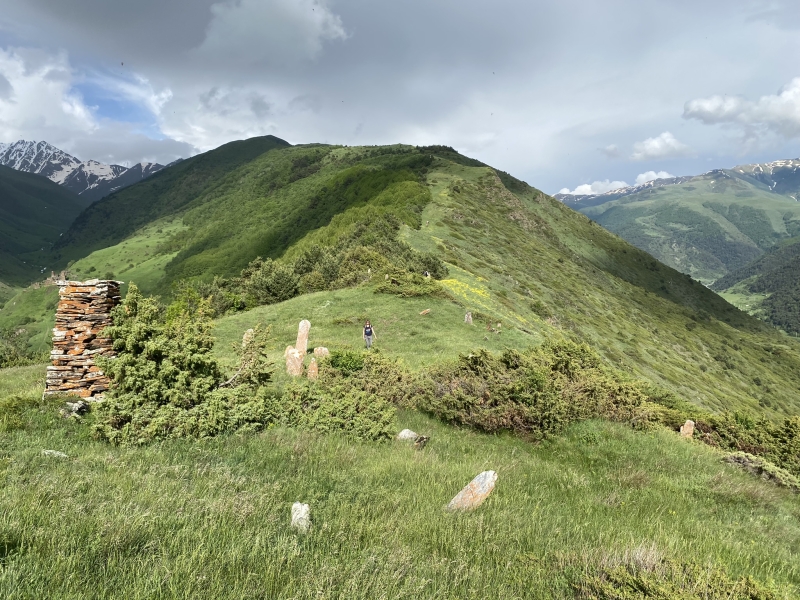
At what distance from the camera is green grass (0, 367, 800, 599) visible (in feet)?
11.0

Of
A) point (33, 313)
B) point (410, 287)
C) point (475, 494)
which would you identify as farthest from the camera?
point (33, 313)

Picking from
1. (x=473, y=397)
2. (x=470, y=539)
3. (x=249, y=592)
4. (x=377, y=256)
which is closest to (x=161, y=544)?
(x=249, y=592)

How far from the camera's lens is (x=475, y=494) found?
596 cm

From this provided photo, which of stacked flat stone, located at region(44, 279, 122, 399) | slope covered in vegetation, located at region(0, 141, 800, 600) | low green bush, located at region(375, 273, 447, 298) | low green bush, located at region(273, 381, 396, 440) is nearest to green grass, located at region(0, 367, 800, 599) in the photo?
slope covered in vegetation, located at region(0, 141, 800, 600)

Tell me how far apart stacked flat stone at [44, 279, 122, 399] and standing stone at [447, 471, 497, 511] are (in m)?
8.32

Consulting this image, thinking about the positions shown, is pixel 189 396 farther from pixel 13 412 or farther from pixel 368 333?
pixel 368 333

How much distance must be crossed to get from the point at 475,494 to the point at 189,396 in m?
5.94

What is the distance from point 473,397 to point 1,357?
3704 centimetres

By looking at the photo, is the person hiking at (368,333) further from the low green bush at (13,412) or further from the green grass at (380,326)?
the low green bush at (13,412)

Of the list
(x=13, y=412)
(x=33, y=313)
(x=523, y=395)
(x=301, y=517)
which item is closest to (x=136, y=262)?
(x=33, y=313)

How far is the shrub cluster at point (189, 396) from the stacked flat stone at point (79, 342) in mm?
501

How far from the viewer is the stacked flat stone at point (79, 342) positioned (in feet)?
30.1

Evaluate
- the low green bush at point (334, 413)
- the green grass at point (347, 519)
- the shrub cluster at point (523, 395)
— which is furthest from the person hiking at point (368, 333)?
the green grass at point (347, 519)

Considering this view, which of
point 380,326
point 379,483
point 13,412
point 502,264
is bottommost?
point 13,412
